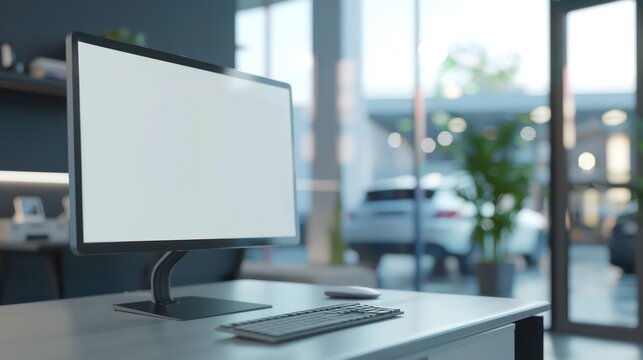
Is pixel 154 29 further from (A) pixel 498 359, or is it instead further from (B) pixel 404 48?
(B) pixel 404 48

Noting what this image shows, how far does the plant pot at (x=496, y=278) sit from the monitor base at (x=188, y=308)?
4.77m

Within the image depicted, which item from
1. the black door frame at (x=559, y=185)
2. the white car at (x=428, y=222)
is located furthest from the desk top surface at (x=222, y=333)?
the white car at (x=428, y=222)

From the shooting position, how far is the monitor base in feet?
4.59

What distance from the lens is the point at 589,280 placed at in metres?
5.29

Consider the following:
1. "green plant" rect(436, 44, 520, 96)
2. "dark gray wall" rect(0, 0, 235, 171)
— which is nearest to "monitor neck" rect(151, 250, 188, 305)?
"dark gray wall" rect(0, 0, 235, 171)

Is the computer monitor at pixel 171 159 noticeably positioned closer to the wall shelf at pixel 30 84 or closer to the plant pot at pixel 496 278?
the wall shelf at pixel 30 84

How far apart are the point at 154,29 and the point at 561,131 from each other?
336 cm

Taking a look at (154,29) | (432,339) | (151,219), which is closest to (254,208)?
(151,219)

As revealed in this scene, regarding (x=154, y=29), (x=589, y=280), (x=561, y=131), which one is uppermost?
(x=154, y=29)

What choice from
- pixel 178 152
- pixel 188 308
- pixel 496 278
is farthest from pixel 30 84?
pixel 496 278

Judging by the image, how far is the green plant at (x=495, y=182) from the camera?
235 inches

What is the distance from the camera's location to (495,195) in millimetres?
5988

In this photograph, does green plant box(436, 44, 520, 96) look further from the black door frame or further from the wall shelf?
the wall shelf

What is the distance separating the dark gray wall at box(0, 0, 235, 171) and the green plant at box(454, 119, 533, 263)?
3.06 metres
